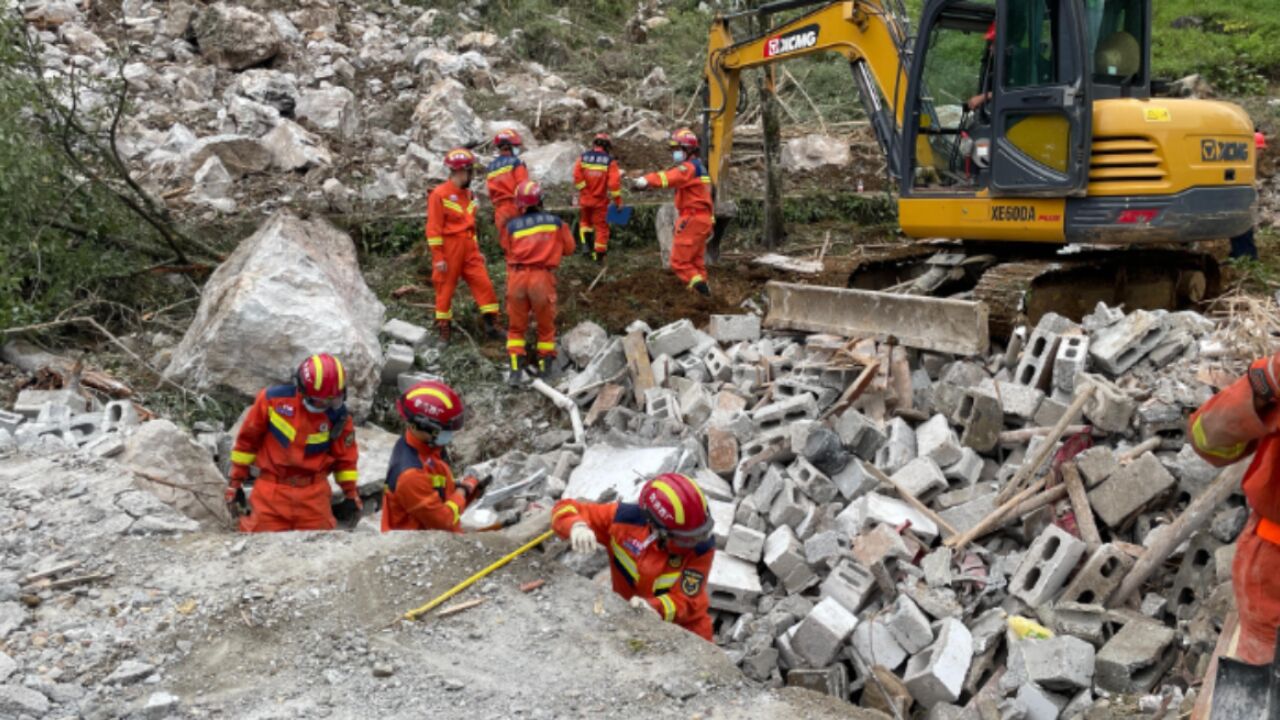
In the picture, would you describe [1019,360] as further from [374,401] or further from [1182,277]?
[374,401]

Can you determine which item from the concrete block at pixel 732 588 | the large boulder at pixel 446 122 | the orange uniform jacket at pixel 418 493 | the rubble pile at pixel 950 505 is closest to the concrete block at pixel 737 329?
the rubble pile at pixel 950 505

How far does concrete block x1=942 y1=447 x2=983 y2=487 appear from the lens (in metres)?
6.79

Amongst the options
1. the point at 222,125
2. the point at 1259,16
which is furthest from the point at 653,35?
the point at 1259,16

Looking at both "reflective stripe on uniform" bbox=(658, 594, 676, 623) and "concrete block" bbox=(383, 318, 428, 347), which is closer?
"reflective stripe on uniform" bbox=(658, 594, 676, 623)

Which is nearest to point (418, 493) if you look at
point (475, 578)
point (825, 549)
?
point (475, 578)

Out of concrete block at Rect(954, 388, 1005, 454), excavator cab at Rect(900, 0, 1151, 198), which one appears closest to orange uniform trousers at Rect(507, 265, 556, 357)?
excavator cab at Rect(900, 0, 1151, 198)

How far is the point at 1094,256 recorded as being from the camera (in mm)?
8656

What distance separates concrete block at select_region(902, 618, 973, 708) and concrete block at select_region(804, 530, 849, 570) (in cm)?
77

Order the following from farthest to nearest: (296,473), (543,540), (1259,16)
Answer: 1. (1259,16)
2. (296,473)
3. (543,540)

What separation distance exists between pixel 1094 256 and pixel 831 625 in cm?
435

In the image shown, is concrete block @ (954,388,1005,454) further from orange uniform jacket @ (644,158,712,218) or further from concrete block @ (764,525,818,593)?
orange uniform jacket @ (644,158,712,218)

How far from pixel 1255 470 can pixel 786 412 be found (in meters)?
3.71

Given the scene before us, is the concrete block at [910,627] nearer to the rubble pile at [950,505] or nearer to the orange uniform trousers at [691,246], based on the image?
the rubble pile at [950,505]

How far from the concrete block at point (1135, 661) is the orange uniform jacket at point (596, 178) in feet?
22.9
